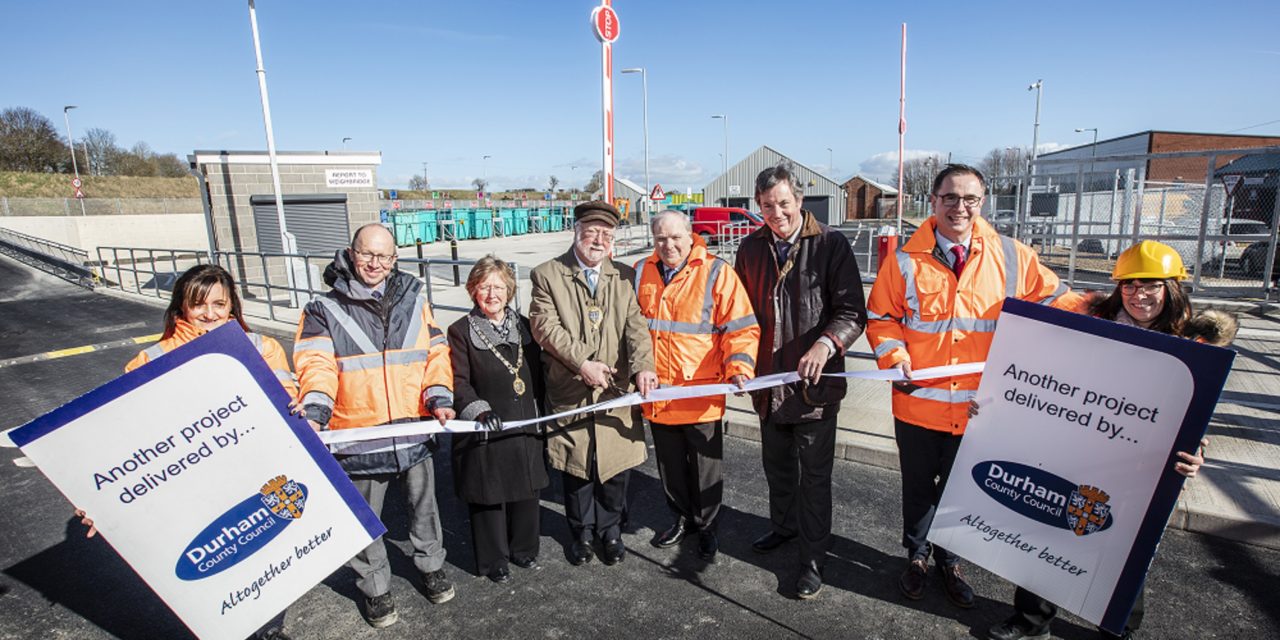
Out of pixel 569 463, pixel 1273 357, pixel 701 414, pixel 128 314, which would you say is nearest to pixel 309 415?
pixel 569 463

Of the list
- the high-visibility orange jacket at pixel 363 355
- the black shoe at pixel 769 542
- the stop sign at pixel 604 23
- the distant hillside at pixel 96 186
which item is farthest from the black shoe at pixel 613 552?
the distant hillside at pixel 96 186

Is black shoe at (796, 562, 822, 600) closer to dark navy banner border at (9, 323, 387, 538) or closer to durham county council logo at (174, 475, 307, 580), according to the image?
dark navy banner border at (9, 323, 387, 538)

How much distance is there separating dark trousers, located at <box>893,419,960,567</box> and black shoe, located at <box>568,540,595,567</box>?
1.67 meters

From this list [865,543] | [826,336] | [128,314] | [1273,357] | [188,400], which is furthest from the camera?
[128,314]

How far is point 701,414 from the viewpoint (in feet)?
11.0

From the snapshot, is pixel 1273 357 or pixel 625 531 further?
pixel 1273 357

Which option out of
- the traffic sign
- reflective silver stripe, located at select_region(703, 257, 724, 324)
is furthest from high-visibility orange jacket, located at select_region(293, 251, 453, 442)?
the traffic sign

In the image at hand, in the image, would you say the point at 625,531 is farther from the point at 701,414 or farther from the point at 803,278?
the point at 803,278

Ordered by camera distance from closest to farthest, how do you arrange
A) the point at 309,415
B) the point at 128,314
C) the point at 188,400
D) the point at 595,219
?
the point at 188,400, the point at 309,415, the point at 595,219, the point at 128,314

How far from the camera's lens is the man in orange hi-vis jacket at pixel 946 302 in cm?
279

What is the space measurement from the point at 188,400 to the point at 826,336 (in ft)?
8.62

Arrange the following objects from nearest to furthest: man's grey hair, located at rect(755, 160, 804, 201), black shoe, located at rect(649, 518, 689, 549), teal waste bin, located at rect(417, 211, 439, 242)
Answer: man's grey hair, located at rect(755, 160, 804, 201), black shoe, located at rect(649, 518, 689, 549), teal waste bin, located at rect(417, 211, 439, 242)

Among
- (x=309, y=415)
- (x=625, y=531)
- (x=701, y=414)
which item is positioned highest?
(x=309, y=415)

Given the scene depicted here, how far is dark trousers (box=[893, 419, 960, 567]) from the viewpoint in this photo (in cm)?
296
